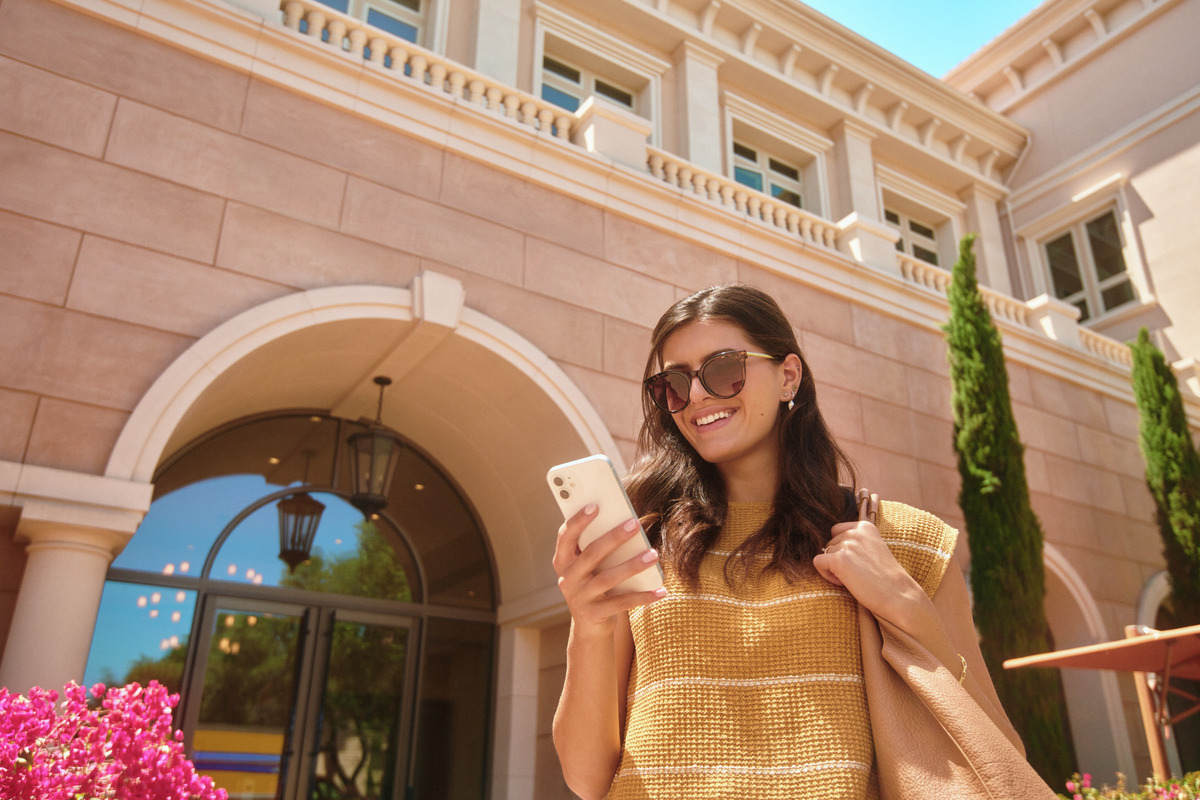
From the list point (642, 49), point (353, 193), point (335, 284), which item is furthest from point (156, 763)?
point (642, 49)

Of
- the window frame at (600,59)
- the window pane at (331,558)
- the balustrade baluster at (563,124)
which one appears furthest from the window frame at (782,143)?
the window pane at (331,558)

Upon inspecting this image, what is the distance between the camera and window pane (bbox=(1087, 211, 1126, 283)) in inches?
547

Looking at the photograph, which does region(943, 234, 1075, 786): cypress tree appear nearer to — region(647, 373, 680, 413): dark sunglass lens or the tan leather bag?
region(647, 373, 680, 413): dark sunglass lens

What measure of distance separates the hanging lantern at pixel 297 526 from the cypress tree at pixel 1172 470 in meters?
9.81

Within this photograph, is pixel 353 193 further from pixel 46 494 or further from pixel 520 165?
pixel 46 494

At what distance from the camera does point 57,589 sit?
5.02 m

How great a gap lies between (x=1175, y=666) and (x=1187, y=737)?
255 inches

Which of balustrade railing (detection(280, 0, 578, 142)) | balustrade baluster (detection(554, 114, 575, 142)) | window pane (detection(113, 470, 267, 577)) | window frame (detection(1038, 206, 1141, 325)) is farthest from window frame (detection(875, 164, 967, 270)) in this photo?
window pane (detection(113, 470, 267, 577))

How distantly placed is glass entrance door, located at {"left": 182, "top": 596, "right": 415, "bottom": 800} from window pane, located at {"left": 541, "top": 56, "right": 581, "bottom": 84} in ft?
22.0

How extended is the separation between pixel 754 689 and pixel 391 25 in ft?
31.3

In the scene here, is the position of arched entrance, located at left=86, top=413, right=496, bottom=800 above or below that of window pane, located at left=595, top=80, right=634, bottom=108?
below

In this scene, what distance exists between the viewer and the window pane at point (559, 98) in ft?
34.5

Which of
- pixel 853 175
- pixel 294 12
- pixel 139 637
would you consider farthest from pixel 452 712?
pixel 853 175

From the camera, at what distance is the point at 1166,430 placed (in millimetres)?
11055
